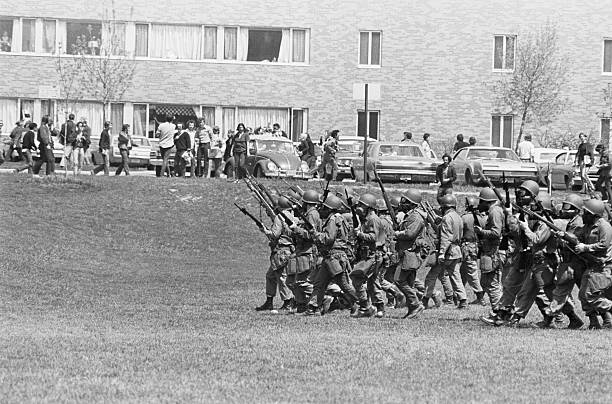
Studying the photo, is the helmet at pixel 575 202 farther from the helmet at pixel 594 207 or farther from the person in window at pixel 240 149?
the person in window at pixel 240 149

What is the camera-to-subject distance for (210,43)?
53.4m

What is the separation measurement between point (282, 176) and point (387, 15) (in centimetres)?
1689

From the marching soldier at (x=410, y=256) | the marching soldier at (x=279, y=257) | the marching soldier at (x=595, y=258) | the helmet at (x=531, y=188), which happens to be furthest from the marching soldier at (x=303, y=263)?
the marching soldier at (x=595, y=258)

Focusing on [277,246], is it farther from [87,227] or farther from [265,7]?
[265,7]

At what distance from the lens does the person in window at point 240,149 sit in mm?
37594

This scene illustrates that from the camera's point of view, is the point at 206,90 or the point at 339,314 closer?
the point at 339,314

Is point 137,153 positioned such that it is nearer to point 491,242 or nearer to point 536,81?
point 536,81

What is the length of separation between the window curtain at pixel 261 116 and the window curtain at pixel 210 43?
225cm

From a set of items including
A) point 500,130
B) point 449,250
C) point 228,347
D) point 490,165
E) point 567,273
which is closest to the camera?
point 228,347

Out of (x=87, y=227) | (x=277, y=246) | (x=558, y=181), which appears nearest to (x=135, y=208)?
(x=87, y=227)

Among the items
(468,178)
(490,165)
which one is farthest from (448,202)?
(490,165)

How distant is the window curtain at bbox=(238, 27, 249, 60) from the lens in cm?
5338

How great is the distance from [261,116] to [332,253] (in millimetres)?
34776

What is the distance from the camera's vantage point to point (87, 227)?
33.0m
